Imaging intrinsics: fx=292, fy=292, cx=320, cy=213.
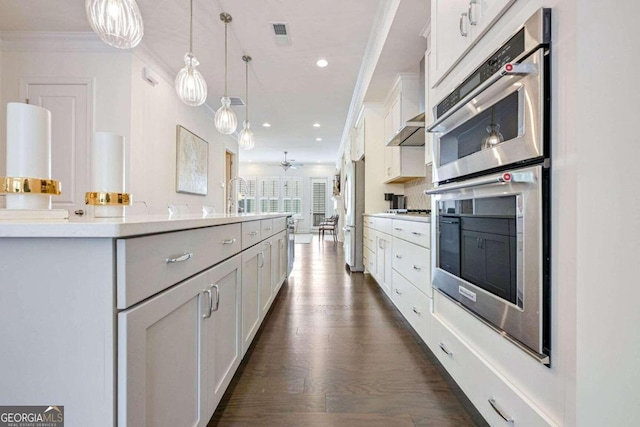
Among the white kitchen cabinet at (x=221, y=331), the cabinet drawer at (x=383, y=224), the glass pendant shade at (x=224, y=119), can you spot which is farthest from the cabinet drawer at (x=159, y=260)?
the glass pendant shade at (x=224, y=119)

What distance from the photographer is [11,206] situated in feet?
2.72

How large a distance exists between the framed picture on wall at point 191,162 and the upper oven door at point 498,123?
4.18m

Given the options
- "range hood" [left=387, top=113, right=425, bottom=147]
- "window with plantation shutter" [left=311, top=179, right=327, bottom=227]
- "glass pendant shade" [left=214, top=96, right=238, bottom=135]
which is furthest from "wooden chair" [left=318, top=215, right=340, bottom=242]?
"glass pendant shade" [left=214, top=96, right=238, bottom=135]

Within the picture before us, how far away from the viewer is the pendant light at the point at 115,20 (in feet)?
5.37

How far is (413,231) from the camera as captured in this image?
1.97 metres

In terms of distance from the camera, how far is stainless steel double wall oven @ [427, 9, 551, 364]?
2.68ft

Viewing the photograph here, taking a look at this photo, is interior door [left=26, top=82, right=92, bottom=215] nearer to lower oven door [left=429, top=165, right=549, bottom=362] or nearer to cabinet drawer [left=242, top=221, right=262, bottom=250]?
cabinet drawer [left=242, top=221, right=262, bottom=250]

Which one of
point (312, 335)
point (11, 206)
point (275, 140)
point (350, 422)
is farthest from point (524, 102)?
point (275, 140)

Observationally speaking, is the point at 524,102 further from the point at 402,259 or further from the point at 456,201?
the point at 402,259

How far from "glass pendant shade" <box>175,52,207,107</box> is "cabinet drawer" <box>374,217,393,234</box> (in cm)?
195

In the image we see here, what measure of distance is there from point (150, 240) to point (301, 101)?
16.0 feet

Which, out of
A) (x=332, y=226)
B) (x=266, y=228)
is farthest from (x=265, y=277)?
(x=332, y=226)

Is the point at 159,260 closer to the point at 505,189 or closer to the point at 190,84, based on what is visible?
the point at 505,189

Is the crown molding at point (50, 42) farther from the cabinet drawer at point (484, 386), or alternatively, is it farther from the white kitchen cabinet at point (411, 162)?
the cabinet drawer at point (484, 386)
